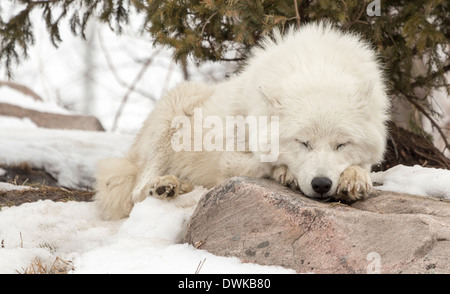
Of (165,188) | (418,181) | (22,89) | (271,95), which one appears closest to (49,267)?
(165,188)

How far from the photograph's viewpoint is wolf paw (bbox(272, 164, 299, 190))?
11.9ft

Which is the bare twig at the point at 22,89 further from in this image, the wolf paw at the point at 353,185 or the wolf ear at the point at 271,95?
the wolf paw at the point at 353,185

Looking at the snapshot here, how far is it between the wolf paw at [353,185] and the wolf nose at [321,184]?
100 mm

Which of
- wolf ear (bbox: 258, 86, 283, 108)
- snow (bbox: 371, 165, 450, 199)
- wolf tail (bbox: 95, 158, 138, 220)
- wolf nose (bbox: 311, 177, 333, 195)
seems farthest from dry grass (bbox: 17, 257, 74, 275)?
snow (bbox: 371, 165, 450, 199)

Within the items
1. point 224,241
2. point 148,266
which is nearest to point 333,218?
point 224,241

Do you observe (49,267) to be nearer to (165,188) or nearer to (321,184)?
(165,188)

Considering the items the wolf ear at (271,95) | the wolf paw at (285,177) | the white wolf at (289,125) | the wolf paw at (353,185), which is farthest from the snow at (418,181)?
the wolf ear at (271,95)

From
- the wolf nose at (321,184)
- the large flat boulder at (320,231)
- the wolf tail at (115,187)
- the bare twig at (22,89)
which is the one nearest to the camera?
the large flat boulder at (320,231)

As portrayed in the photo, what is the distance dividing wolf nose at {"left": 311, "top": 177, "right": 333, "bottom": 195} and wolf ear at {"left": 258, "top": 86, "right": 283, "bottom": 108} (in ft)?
2.13

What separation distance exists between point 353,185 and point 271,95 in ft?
2.91

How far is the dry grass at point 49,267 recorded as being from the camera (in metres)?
2.79

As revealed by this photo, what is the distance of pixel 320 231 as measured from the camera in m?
2.73

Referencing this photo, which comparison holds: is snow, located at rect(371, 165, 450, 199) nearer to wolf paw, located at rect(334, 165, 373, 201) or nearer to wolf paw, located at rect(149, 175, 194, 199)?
wolf paw, located at rect(334, 165, 373, 201)

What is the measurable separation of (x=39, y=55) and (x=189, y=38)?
12.8m
